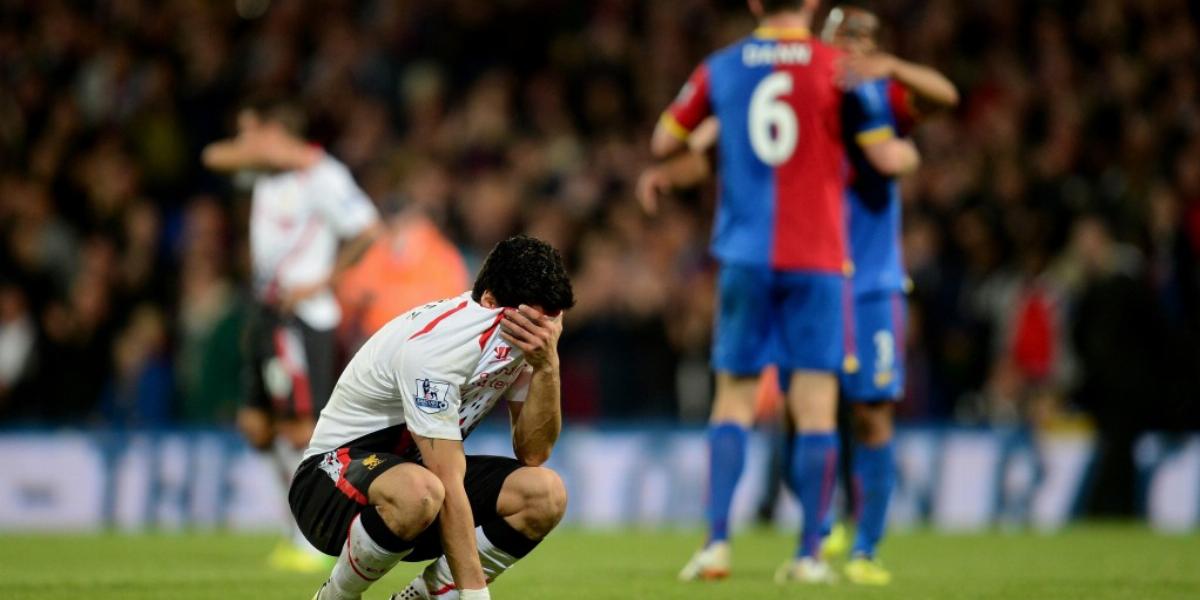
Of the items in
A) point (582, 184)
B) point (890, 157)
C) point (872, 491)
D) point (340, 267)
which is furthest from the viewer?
point (582, 184)

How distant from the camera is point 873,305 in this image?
7.45 metres

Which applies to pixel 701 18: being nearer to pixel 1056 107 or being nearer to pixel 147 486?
pixel 1056 107

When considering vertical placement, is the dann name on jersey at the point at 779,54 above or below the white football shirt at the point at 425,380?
above

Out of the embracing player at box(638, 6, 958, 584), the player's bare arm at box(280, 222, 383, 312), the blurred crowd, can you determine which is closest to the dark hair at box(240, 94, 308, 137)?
the player's bare arm at box(280, 222, 383, 312)

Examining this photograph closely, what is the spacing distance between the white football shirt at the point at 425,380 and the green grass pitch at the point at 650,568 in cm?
117

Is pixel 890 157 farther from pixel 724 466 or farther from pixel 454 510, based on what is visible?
pixel 454 510

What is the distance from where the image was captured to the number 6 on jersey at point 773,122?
22.6 ft

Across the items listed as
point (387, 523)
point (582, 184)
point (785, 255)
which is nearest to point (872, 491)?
point (785, 255)

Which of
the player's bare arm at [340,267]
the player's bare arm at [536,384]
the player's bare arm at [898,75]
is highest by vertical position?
the player's bare arm at [898,75]

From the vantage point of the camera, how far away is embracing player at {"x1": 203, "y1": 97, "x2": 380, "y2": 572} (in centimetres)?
896

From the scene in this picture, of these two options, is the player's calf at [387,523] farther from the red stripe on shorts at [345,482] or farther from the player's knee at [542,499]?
the player's knee at [542,499]

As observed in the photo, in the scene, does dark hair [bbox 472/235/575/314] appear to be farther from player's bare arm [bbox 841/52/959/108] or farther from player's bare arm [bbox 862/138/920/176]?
player's bare arm [bbox 862/138/920/176]

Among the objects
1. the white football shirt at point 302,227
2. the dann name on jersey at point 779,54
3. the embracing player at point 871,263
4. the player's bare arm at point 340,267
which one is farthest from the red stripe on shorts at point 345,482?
the white football shirt at point 302,227

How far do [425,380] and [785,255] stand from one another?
89.1 inches
